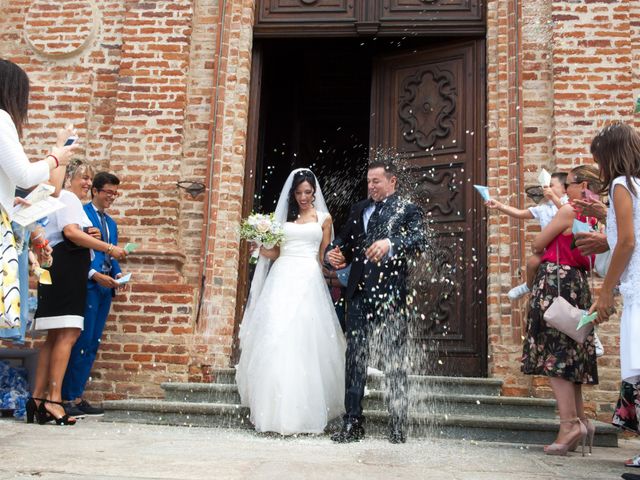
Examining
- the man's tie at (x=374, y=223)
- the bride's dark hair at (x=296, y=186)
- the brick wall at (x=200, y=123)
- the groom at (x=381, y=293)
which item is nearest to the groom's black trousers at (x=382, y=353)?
the groom at (x=381, y=293)

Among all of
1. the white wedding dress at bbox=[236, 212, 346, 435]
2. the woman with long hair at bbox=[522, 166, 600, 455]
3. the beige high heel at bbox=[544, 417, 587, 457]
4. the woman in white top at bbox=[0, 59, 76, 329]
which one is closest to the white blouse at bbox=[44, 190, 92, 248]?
the white wedding dress at bbox=[236, 212, 346, 435]

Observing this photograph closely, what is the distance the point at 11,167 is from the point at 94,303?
9.43 feet

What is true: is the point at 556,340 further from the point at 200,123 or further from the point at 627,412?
the point at 200,123

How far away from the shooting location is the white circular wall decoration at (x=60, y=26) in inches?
309

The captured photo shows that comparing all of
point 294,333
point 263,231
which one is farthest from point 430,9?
point 294,333

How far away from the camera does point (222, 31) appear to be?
7.65 metres

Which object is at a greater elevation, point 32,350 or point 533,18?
point 533,18

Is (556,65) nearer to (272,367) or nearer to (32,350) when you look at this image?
(272,367)

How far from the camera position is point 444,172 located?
7.39m

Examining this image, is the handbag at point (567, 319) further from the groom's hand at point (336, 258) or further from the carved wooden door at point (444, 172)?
the carved wooden door at point (444, 172)

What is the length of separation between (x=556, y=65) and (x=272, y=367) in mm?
4324

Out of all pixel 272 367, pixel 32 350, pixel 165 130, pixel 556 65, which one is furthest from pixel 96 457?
pixel 556 65

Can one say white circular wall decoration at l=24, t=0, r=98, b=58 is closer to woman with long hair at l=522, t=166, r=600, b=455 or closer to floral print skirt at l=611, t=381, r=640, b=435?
woman with long hair at l=522, t=166, r=600, b=455

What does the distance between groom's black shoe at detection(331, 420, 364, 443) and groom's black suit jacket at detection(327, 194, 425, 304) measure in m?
0.92
